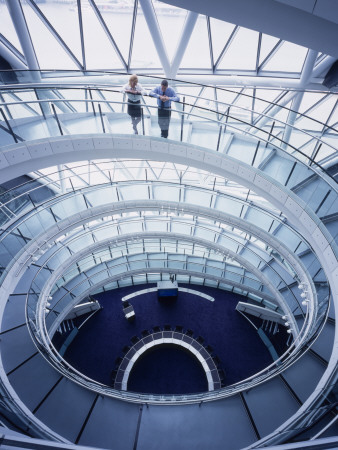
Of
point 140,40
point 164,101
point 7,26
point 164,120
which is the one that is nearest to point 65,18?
point 7,26

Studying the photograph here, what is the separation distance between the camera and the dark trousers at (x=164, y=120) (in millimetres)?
11887

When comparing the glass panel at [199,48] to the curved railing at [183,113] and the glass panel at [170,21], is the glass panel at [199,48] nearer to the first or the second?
the glass panel at [170,21]

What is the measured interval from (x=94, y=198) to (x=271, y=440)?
1618cm

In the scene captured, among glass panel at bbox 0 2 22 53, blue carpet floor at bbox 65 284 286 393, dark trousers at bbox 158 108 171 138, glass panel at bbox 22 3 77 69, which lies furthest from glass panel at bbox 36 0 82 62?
blue carpet floor at bbox 65 284 286 393

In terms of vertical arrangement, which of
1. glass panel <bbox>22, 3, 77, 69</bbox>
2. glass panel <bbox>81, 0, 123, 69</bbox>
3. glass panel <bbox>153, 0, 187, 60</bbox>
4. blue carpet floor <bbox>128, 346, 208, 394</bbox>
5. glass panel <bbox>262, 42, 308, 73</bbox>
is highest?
glass panel <bbox>262, 42, 308, 73</bbox>

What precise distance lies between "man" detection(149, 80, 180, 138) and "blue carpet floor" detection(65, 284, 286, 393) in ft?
75.3

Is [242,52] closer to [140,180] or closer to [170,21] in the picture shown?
[170,21]

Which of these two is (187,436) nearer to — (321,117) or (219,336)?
(321,117)

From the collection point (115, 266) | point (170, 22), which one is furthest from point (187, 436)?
point (115, 266)

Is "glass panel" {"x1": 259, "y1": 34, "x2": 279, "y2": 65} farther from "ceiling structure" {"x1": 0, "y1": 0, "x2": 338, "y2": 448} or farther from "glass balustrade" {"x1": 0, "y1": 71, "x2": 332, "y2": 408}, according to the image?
"glass balustrade" {"x1": 0, "y1": 71, "x2": 332, "y2": 408}

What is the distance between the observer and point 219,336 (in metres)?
29.7

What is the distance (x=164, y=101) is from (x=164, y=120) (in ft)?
2.78

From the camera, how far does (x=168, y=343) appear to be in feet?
91.8

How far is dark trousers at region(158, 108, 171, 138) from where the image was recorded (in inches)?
468
